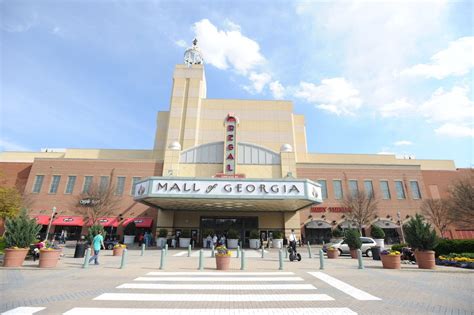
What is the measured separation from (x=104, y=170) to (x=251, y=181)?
75.2 ft

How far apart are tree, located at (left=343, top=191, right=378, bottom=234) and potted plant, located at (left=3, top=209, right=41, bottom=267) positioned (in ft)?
101

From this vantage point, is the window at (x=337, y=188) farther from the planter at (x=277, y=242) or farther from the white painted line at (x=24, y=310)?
the white painted line at (x=24, y=310)

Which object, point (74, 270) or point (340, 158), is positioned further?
point (340, 158)

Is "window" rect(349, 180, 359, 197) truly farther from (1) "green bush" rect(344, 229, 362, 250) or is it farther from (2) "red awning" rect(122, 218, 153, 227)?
(2) "red awning" rect(122, 218, 153, 227)

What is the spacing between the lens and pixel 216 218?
103 ft

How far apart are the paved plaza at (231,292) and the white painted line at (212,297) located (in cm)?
3

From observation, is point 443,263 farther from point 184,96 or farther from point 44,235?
point 44,235

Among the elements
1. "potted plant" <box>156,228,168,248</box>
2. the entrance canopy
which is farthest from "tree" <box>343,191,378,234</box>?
"potted plant" <box>156,228,168,248</box>

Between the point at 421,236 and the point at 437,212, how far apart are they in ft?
75.4

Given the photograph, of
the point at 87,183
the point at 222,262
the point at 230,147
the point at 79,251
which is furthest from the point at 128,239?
the point at 222,262

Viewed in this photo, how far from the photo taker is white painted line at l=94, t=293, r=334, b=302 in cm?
709

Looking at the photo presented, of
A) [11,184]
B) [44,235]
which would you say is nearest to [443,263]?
[44,235]

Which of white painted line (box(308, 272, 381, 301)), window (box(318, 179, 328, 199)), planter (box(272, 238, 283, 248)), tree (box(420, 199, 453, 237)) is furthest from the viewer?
window (box(318, 179, 328, 199))

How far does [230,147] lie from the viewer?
3069 cm
